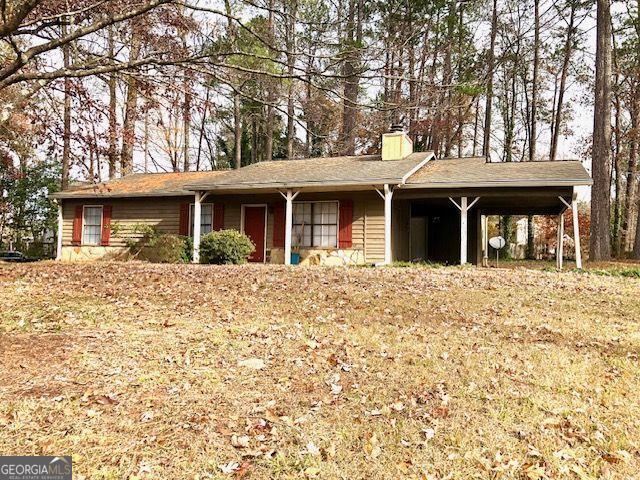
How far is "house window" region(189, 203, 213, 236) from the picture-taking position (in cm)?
1652

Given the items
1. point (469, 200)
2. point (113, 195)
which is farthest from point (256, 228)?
point (469, 200)

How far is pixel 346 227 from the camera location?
47.6 ft

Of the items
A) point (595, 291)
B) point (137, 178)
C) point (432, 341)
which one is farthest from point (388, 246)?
point (137, 178)

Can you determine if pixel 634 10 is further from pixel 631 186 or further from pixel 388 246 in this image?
pixel 388 246

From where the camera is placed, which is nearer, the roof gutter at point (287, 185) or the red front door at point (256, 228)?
the roof gutter at point (287, 185)

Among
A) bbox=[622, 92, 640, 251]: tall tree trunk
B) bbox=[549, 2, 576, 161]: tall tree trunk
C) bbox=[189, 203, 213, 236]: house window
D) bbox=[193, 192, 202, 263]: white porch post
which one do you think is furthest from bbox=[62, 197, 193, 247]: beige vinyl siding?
bbox=[622, 92, 640, 251]: tall tree trunk

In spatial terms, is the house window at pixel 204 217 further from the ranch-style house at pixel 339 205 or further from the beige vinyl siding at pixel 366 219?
the beige vinyl siding at pixel 366 219

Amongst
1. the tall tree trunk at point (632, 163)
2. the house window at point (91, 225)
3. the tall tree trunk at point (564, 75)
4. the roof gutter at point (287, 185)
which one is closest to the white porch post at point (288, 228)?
the roof gutter at point (287, 185)

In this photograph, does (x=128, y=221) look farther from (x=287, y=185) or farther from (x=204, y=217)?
(x=287, y=185)

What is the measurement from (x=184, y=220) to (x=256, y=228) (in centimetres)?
273

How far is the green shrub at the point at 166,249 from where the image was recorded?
49.3 feet

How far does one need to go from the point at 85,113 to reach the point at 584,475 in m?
7.28

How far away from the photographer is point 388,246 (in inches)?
515

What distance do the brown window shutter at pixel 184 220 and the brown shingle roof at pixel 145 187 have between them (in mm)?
559
